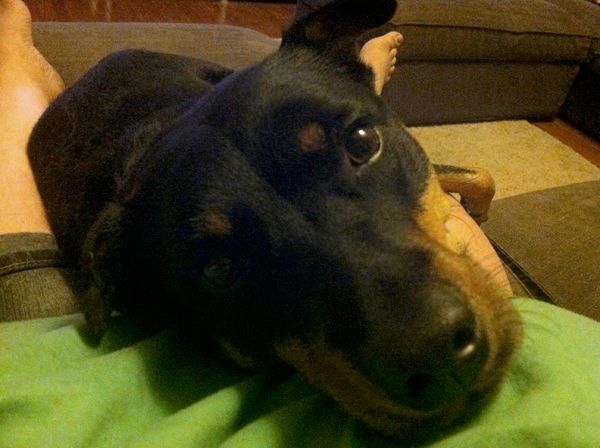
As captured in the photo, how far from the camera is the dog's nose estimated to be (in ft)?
2.34

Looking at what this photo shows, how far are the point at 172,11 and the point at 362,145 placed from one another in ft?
16.6

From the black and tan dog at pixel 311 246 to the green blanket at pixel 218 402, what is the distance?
44 mm

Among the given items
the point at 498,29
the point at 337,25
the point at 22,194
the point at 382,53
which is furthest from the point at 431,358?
the point at 498,29

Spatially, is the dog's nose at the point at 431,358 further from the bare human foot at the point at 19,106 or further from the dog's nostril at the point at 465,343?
the bare human foot at the point at 19,106

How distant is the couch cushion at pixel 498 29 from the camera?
11.0 ft

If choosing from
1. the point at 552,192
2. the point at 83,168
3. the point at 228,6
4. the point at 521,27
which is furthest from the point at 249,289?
the point at 228,6

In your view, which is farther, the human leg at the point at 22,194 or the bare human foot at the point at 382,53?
the bare human foot at the point at 382,53

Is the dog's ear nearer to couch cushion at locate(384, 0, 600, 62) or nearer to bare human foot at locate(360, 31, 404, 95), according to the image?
bare human foot at locate(360, 31, 404, 95)

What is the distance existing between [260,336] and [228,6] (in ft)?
18.4

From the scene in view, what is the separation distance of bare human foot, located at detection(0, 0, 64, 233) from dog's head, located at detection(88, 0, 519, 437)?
1.18 feet

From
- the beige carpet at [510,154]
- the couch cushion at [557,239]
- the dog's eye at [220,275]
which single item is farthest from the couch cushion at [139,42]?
the dog's eye at [220,275]

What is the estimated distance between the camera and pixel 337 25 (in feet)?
4.71

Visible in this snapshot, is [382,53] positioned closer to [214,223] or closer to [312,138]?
[312,138]

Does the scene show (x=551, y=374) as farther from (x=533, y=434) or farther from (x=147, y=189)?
(x=147, y=189)
